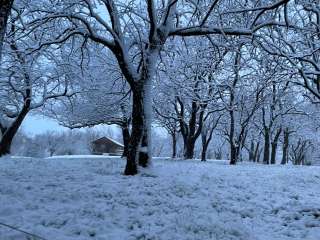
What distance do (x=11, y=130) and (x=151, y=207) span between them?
52.7 feet

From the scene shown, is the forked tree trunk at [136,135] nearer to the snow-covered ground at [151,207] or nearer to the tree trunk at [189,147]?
the snow-covered ground at [151,207]

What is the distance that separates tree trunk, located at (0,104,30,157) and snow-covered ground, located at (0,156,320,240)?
969cm

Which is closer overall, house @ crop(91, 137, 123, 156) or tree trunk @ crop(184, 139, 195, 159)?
tree trunk @ crop(184, 139, 195, 159)

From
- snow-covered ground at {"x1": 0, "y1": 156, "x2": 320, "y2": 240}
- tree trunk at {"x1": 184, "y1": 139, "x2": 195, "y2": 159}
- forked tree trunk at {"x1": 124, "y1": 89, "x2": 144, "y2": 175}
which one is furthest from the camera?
tree trunk at {"x1": 184, "y1": 139, "x2": 195, "y2": 159}

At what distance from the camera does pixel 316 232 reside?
25.3 feet

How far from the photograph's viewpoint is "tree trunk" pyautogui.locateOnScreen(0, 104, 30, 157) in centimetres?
2265

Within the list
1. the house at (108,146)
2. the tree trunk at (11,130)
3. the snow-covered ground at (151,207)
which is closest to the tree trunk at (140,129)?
the snow-covered ground at (151,207)

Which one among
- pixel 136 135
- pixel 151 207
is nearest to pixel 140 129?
pixel 136 135

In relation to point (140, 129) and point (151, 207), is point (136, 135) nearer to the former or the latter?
point (140, 129)

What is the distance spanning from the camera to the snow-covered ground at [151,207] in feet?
23.6

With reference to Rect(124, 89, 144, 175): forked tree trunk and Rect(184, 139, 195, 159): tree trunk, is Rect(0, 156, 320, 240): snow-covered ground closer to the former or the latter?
Rect(124, 89, 144, 175): forked tree trunk

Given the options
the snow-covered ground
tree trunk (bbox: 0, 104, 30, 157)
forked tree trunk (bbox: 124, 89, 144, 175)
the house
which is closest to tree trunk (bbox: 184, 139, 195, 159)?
tree trunk (bbox: 0, 104, 30, 157)

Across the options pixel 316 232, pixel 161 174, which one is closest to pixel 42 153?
pixel 161 174

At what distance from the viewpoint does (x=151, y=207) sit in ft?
29.4
